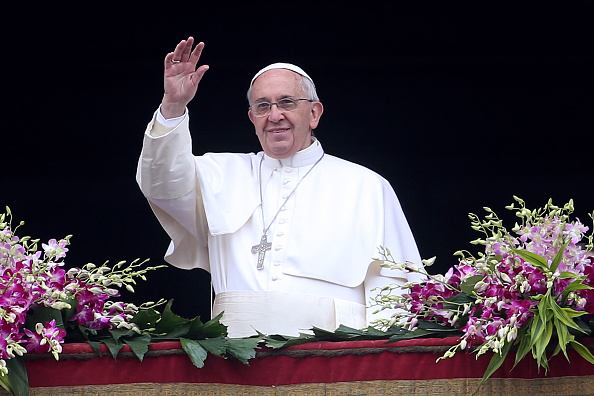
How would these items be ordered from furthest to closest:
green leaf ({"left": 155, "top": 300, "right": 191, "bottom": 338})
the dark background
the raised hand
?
the dark background
the raised hand
green leaf ({"left": 155, "top": 300, "right": 191, "bottom": 338})

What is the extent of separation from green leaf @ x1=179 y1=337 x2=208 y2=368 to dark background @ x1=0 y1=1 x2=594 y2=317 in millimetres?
3587

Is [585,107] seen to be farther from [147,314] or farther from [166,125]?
[147,314]

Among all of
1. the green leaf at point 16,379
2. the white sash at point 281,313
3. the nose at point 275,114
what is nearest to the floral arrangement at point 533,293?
the green leaf at point 16,379

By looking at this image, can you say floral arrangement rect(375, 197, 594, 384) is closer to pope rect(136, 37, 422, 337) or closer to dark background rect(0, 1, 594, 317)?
pope rect(136, 37, 422, 337)

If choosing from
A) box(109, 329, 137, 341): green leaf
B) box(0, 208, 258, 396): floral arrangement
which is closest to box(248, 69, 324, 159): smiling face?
box(0, 208, 258, 396): floral arrangement

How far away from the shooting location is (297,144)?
16.5 feet

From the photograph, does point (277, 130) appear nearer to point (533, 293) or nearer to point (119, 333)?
point (119, 333)

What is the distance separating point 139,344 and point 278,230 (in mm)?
1554

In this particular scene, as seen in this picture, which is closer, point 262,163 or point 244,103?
point 262,163

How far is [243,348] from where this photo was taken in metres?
3.34

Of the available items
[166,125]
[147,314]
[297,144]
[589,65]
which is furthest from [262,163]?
[589,65]

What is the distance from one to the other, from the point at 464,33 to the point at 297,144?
196cm

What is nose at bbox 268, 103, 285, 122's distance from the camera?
486 cm

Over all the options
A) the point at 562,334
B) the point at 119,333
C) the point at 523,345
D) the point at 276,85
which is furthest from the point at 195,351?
the point at 276,85
